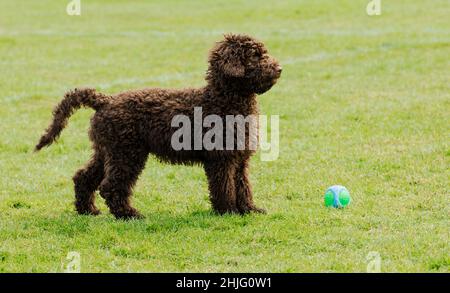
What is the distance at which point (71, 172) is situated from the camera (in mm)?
10312

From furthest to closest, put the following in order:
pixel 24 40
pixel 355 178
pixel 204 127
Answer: pixel 24 40 < pixel 355 178 < pixel 204 127

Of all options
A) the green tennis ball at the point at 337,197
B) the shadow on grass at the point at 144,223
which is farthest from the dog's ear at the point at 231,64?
the green tennis ball at the point at 337,197

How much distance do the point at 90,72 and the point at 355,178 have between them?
8573 mm

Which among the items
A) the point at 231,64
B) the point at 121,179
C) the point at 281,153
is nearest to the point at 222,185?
the point at 121,179

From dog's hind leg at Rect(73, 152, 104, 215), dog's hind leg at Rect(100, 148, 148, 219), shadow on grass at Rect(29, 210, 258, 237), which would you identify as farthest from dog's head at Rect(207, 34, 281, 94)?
dog's hind leg at Rect(73, 152, 104, 215)

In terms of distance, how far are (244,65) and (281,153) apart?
3049 millimetres

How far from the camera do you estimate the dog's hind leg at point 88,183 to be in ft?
27.6

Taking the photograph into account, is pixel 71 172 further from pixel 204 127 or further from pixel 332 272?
pixel 332 272

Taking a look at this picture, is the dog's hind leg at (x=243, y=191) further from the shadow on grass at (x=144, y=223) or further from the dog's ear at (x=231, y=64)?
the dog's ear at (x=231, y=64)

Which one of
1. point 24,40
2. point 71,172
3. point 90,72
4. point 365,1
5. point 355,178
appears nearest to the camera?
point 355,178

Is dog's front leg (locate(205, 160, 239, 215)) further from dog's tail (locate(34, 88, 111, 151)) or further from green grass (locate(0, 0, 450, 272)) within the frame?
dog's tail (locate(34, 88, 111, 151))

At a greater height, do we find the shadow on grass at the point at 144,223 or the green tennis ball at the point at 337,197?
the green tennis ball at the point at 337,197

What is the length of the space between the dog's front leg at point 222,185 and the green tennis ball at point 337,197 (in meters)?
0.94
